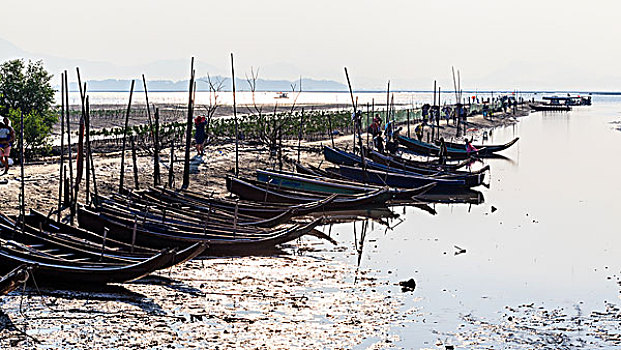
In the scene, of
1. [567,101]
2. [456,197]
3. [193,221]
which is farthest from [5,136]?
[567,101]

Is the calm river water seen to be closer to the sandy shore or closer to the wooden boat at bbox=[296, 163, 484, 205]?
the wooden boat at bbox=[296, 163, 484, 205]

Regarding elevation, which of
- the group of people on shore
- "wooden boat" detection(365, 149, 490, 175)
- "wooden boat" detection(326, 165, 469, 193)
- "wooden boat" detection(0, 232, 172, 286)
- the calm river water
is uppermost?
the group of people on shore

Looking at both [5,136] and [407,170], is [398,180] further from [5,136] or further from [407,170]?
[5,136]

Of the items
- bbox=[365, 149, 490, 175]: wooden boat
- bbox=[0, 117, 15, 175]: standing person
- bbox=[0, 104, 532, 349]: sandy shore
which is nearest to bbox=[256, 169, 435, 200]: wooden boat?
bbox=[365, 149, 490, 175]: wooden boat

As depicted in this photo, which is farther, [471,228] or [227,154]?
[227,154]

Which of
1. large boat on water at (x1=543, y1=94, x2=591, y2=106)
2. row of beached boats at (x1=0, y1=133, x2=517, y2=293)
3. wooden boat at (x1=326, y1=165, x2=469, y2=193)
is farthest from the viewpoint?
large boat on water at (x1=543, y1=94, x2=591, y2=106)

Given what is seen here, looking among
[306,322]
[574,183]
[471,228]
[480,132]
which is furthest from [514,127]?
[306,322]

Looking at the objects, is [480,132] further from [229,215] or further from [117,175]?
[229,215]

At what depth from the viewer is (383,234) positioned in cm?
2112

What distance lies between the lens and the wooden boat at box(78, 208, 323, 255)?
1625cm

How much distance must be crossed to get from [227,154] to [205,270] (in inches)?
651

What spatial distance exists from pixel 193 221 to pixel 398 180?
38.0 feet

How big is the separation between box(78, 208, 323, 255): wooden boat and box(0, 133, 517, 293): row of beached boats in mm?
19

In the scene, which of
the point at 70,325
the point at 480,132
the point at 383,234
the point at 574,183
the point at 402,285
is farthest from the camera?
the point at 480,132
